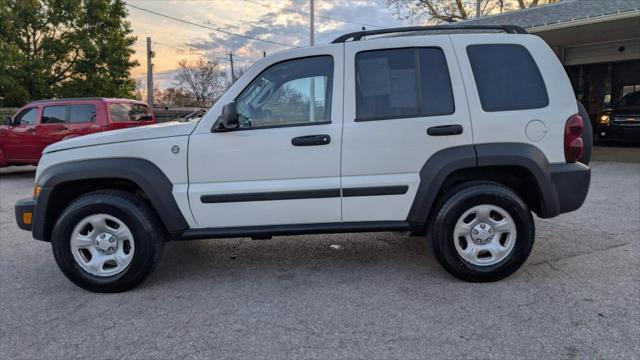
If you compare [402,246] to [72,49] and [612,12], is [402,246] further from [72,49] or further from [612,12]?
[72,49]

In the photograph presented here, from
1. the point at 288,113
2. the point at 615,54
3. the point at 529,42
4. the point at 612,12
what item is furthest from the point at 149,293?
the point at 615,54

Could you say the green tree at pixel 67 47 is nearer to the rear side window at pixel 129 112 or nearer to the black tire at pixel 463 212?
the rear side window at pixel 129 112

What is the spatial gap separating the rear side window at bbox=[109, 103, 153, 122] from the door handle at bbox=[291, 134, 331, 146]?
7.97 metres

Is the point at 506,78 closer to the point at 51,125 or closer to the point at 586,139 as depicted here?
the point at 586,139

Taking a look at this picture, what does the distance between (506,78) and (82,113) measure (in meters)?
9.62

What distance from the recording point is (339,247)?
4695 millimetres

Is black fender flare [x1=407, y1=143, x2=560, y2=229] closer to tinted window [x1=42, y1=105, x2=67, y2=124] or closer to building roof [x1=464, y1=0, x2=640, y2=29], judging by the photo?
building roof [x1=464, y1=0, x2=640, y2=29]

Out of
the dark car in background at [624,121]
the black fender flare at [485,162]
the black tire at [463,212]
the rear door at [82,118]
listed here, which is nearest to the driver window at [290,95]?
the black fender flare at [485,162]

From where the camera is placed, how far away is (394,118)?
11.7 ft

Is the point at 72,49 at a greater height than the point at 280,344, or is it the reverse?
the point at 72,49

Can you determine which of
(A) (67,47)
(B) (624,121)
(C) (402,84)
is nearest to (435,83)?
(C) (402,84)

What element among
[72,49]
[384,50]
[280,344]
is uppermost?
[72,49]

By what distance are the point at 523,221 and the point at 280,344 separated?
2170 millimetres

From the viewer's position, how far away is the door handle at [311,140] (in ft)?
11.6
